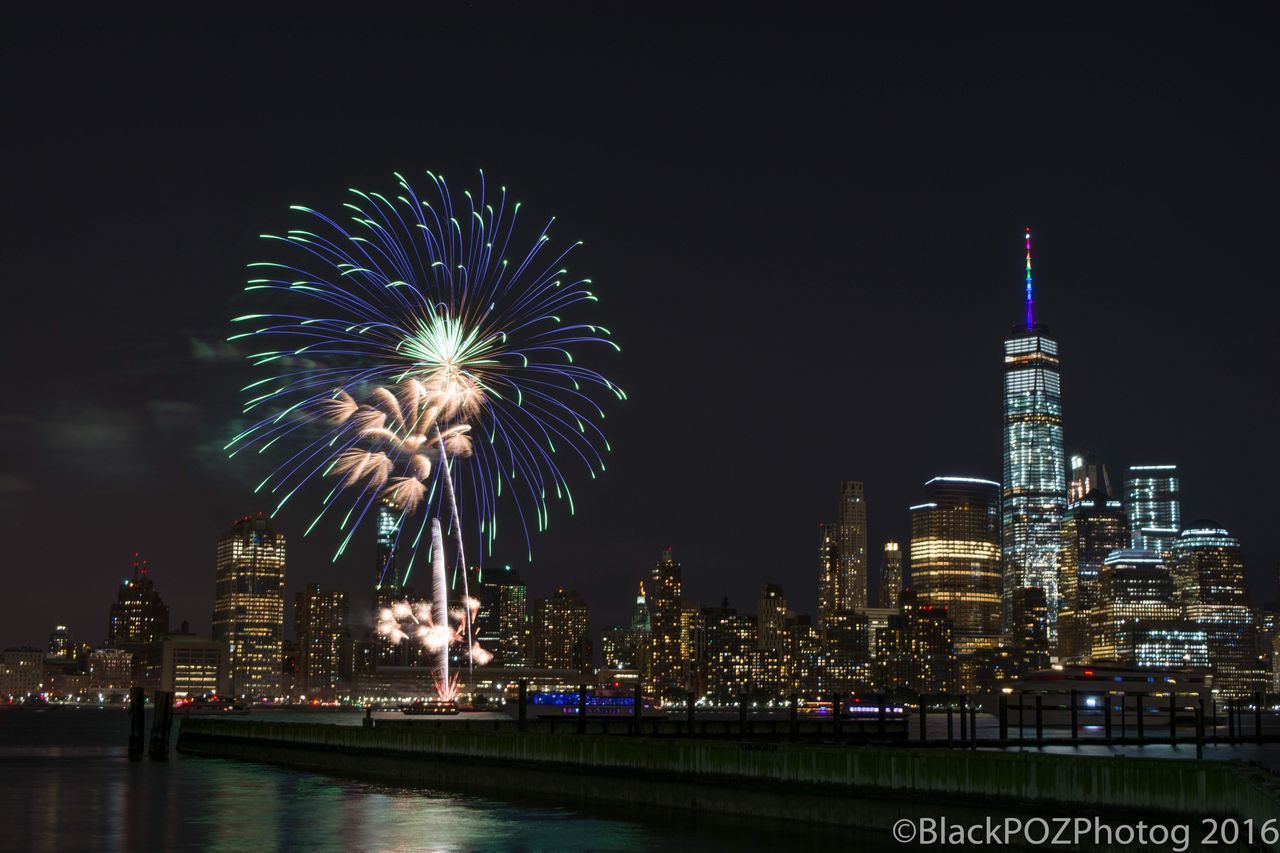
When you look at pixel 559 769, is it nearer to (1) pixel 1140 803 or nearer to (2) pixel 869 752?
(2) pixel 869 752

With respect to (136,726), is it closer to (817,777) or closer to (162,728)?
(162,728)

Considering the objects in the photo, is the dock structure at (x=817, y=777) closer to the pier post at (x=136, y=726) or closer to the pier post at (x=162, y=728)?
the pier post at (x=162, y=728)

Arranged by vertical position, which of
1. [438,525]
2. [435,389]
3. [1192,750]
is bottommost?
[1192,750]

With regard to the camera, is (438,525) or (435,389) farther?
(438,525)

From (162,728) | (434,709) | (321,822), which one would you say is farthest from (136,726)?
(434,709)

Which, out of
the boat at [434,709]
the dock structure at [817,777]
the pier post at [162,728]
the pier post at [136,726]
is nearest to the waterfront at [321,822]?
the dock structure at [817,777]

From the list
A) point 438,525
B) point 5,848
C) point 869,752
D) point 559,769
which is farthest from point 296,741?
point 869,752
